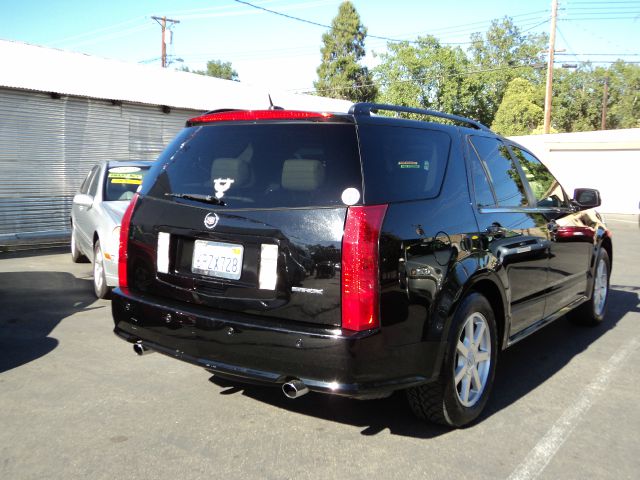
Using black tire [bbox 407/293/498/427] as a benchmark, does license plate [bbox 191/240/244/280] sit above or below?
above

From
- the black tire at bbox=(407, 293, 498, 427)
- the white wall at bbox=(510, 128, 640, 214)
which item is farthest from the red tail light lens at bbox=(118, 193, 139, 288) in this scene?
the white wall at bbox=(510, 128, 640, 214)

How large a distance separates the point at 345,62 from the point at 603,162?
3357 cm

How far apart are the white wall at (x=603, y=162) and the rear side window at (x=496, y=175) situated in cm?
2455

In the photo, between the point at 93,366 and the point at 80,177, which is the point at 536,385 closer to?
the point at 93,366

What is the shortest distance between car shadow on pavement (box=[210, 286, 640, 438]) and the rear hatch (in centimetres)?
103

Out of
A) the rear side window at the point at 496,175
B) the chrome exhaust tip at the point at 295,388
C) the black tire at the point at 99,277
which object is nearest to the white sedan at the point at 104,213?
the black tire at the point at 99,277

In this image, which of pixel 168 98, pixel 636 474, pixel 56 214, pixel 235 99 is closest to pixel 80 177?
pixel 56 214

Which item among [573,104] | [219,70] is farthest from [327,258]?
[219,70]

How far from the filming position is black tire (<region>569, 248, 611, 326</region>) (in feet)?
19.4

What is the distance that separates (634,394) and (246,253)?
2.98 meters

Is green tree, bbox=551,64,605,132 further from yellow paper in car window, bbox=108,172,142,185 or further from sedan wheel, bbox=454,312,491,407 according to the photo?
sedan wheel, bbox=454,312,491,407

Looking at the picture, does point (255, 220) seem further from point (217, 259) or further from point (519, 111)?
point (519, 111)

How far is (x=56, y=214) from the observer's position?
12.3 m

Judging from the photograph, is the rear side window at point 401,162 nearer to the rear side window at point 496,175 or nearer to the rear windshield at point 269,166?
the rear windshield at point 269,166
